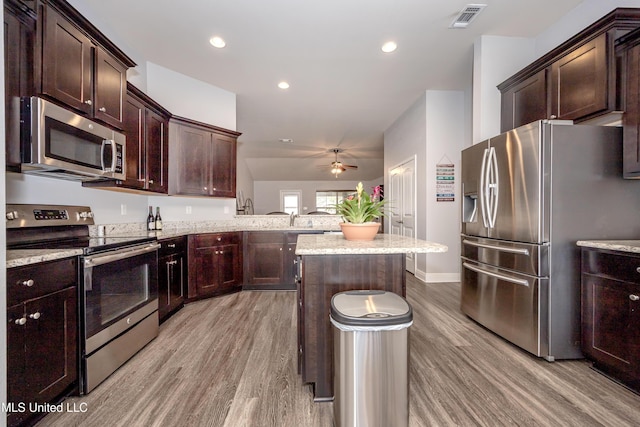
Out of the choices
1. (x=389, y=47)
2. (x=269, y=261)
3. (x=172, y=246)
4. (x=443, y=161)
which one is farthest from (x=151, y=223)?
(x=443, y=161)

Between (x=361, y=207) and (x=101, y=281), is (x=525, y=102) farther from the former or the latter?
(x=101, y=281)

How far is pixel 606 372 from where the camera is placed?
6.19ft

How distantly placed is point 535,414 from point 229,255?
3276mm

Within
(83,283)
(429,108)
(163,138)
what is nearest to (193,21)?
(163,138)

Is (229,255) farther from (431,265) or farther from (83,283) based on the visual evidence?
(431,265)

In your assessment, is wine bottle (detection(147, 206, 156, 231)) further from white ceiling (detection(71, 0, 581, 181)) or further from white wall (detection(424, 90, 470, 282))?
white wall (detection(424, 90, 470, 282))

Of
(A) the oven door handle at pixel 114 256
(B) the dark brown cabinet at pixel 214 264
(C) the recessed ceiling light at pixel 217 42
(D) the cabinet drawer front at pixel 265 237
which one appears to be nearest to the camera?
(A) the oven door handle at pixel 114 256

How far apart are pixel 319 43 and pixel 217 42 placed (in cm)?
109

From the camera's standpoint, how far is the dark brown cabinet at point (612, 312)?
1.71 m

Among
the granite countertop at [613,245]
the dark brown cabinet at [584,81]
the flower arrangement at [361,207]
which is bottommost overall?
the granite countertop at [613,245]

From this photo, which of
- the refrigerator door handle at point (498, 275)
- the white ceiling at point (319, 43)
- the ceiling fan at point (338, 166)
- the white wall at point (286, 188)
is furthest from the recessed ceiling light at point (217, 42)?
the white wall at point (286, 188)

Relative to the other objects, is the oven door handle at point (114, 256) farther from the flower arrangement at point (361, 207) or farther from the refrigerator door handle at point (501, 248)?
the refrigerator door handle at point (501, 248)

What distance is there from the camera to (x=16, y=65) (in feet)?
5.16

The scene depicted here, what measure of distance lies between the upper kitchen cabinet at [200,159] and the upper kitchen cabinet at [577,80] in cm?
340
